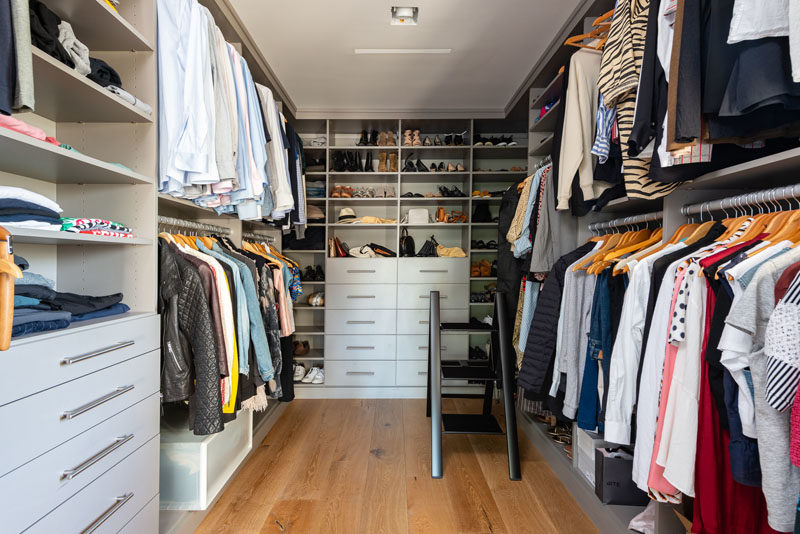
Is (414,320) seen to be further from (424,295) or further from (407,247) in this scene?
(407,247)

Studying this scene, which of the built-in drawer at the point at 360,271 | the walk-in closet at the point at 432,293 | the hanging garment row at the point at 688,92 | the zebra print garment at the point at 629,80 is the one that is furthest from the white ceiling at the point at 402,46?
the built-in drawer at the point at 360,271

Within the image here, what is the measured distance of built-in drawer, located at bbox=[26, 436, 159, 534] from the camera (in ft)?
3.43

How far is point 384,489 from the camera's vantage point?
206 centimetres

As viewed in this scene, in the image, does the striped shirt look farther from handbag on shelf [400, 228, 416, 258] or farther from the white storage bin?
handbag on shelf [400, 228, 416, 258]

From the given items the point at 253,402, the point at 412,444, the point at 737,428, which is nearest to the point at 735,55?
the point at 737,428

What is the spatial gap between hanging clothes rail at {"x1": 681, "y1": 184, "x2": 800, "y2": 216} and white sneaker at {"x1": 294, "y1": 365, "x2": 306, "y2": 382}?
2974 mm

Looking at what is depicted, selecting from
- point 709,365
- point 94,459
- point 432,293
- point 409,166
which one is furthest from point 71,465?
point 409,166

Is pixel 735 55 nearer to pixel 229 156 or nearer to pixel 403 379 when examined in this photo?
pixel 229 156

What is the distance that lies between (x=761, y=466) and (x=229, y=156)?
74.0 inches

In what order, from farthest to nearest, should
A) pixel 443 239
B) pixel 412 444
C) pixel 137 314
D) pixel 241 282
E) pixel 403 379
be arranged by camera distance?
pixel 443 239
pixel 403 379
pixel 412 444
pixel 241 282
pixel 137 314

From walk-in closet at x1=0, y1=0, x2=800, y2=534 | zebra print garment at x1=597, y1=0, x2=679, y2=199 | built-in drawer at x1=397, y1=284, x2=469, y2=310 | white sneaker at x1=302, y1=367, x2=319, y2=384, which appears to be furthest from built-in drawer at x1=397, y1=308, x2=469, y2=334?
zebra print garment at x1=597, y1=0, x2=679, y2=199

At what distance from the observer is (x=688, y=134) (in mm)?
1057

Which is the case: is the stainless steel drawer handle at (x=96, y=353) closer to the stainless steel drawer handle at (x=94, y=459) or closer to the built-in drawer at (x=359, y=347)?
the stainless steel drawer handle at (x=94, y=459)

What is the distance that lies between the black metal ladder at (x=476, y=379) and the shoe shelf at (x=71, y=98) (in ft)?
5.42
